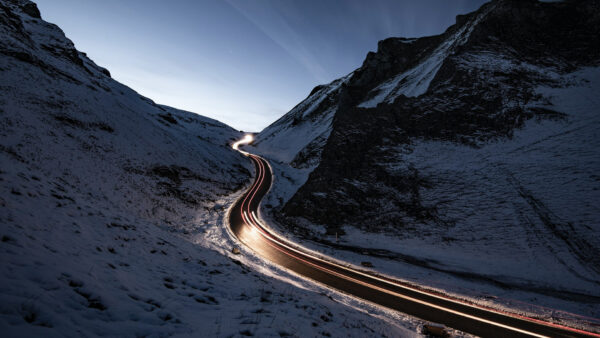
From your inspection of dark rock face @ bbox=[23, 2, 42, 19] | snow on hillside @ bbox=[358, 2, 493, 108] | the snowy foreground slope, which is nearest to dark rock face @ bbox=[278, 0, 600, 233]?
snow on hillside @ bbox=[358, 2, 493, 108]

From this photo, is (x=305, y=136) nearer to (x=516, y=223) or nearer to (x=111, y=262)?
(x=516, y=223)

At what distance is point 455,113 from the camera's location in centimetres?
2438

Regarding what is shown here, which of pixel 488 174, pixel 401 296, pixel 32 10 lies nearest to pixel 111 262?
pixel 401 296

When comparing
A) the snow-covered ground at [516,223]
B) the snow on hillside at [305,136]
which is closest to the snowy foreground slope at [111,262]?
the snow-covered ground at [516,223]

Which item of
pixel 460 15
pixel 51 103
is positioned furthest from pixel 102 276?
pixel 460 15

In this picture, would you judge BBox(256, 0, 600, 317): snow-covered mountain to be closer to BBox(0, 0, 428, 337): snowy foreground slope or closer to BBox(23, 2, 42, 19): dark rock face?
BBox(0, 0, 428, 337): snowy foreground slope

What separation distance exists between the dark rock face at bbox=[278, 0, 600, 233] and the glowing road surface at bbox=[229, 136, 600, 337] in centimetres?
569

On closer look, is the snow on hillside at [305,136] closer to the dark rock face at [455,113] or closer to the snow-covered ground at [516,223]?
the dark rock face at [455,113]

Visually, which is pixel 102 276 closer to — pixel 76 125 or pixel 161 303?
pixel 161 303

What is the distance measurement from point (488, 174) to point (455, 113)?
829 cm

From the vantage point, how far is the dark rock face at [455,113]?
2198 cm

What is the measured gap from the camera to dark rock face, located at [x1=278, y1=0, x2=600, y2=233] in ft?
72.1

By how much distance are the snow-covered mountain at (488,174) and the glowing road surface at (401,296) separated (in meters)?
1.77

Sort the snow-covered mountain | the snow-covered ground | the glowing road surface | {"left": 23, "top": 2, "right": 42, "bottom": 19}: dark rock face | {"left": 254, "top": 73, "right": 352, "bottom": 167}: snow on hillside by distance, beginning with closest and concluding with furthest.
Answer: the glowing road surface → the snow-covered ground → the snow-covered mountain → {"left": 23, "top": 2, "right": 42, "bottom": 19}: dark rock face → {"left": 254, "top": 73, "right": 352, "bottom": 167}: snow on hillside
